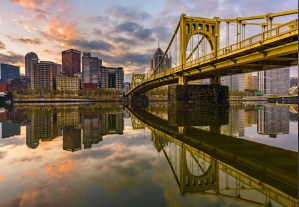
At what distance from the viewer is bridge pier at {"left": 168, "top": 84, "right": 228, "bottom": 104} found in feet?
158

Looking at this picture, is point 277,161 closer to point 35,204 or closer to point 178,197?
point 178,197

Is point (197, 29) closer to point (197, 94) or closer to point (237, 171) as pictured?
point (197, 94)

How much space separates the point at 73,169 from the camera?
8.50 metres

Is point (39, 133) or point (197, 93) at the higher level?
point (197, 93)

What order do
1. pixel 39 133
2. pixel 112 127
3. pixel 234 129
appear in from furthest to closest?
pixel 112 127 → pixel 234 129 → pixel 39 133

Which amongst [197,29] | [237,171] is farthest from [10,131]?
[197,29]

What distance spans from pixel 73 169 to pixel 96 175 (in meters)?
1.33

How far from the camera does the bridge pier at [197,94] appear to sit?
48.1 m

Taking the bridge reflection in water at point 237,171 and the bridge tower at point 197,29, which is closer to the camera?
the bridge reflection in water at point 237,171

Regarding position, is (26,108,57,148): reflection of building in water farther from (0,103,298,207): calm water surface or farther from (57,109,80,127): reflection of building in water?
(0,103,298,207): calm water surface

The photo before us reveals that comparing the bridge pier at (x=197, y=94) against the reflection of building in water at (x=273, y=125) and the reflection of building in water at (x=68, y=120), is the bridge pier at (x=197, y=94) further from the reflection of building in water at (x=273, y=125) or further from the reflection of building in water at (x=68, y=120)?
the reflection of building in water at (x=68, y=120)

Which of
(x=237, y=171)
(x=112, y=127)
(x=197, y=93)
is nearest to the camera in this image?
(x=237, y=171)

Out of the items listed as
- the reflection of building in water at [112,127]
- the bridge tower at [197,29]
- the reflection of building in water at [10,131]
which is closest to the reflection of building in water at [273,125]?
the reflection of building in water at [112,127]

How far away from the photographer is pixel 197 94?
48750 mm
